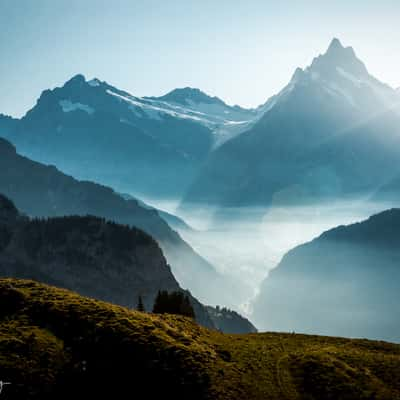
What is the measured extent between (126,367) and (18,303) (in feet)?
56.3

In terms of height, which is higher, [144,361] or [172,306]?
→ [172,306]

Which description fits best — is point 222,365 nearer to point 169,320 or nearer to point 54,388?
point 169,320

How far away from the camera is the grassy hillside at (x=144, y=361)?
47.7 m

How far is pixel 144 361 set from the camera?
167 feet

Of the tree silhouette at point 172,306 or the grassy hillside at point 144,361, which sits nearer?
the grassy hillside at point 144,361

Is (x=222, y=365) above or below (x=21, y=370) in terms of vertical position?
above

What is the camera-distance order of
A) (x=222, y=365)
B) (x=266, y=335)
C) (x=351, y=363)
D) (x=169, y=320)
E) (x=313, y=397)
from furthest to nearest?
1. (x=266, y=335)
2. (x=169, y=320)
3. (x=351, y=363)
4. (x=222, y=365)
5. (x=313, y=397)

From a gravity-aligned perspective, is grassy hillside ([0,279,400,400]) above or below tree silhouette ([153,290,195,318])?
below

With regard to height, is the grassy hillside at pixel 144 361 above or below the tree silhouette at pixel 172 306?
below

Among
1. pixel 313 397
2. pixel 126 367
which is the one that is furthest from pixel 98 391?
pixel 313 397

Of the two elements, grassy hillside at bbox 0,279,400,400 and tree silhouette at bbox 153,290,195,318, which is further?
tree silhouette at bbox 153,290,195,318

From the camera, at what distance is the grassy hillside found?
1877 inches

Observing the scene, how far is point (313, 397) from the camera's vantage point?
162 feet

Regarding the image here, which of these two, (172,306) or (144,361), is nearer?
(144,361)
